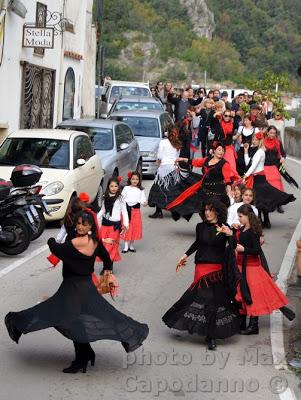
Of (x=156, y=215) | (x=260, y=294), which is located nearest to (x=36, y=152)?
(x=156, y=215)

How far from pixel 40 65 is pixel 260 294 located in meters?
19.2

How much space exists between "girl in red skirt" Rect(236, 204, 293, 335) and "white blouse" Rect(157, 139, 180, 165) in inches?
280

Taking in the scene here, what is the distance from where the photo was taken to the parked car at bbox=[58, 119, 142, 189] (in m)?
20.2

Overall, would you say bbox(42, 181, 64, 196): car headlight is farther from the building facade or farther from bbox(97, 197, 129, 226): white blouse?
the building facade

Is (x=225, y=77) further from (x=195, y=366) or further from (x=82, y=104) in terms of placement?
(x=195, y=366)

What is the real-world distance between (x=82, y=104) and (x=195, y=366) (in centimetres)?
2932

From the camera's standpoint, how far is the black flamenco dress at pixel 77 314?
845 centimetres

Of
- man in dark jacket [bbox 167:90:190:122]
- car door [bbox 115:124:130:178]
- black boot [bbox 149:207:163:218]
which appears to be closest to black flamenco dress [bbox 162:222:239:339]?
black boot [bbox 149:207:163:218]

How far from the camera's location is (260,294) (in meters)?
10.2

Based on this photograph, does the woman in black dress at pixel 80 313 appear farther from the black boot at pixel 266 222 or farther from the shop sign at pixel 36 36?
the shop sign at pixel 36 36

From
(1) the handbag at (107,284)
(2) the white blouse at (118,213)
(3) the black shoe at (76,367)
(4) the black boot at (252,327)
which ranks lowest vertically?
(4) the black boot at (252,327)

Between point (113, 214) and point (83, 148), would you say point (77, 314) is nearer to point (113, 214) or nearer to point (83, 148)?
point (113, 214)

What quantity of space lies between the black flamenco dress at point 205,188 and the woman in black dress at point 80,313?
6.41 meters

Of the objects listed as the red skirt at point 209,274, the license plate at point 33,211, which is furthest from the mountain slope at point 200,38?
the red skirt at point 209,274
